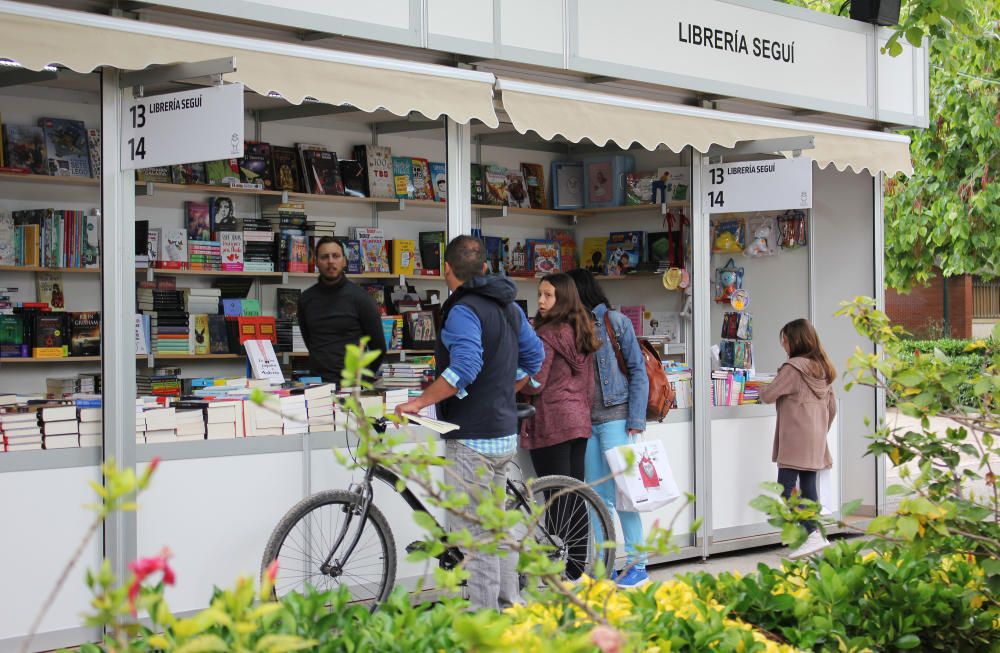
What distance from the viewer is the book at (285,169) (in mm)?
8156

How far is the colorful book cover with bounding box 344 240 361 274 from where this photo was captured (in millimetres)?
8492

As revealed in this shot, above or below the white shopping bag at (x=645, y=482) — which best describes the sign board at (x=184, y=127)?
above

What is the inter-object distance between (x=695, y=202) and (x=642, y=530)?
2.05 metres

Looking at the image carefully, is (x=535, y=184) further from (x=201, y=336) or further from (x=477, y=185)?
(x=201, y=336)

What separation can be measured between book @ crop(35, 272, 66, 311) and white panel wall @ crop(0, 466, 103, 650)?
232cm

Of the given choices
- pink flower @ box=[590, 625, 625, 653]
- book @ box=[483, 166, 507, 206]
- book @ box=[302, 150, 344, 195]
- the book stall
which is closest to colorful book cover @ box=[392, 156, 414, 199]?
the book stall

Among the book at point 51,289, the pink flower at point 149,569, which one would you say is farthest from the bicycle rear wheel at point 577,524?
the pink flower at point 149,569

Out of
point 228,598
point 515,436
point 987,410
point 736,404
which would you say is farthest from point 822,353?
point 228,598

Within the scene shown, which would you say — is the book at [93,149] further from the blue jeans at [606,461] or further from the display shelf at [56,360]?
the blue jeans at [606,461]

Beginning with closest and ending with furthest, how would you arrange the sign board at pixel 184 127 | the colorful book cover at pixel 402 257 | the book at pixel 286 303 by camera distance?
the sign board at pixel 184 127
the book at pixel 286 303
the colorful book cover at pixel 402 257

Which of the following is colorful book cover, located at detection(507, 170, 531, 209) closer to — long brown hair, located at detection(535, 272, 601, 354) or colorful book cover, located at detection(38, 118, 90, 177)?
long brown hair, located at detection(535, 272, 601, 354)

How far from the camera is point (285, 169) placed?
8188 millimetres

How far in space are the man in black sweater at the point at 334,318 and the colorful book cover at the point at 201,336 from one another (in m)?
0.89

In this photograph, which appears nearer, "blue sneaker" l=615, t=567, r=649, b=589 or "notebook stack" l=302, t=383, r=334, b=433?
"notebook stack" l=302, t=383, r=334, b=433
